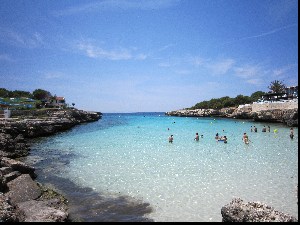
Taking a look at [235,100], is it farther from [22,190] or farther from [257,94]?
[22,190]

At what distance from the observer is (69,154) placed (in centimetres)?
2278

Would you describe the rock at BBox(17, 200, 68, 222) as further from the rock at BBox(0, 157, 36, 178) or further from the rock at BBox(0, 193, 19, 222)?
the rock at BBox(0, 157, 36, 178)

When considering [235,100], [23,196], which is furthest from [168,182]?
[235,100]

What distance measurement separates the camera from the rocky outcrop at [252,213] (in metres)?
6.01

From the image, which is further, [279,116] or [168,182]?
[279,116]

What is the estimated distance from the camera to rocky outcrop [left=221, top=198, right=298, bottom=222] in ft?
19.7

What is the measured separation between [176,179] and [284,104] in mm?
54943

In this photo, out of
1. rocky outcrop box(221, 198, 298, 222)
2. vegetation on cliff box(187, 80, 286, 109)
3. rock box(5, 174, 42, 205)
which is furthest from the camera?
vegetation on cliff box(187, 80, 286, 109)

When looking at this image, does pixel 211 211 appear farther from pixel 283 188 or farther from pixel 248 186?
pixel 283 188

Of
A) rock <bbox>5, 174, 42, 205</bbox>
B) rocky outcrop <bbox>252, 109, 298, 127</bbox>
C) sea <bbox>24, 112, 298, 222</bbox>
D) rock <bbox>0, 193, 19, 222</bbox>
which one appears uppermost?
rocky outcrop <bbox>252, 109, 298, 127</bbox>

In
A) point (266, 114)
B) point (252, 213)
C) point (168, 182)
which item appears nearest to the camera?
point (252, 213)

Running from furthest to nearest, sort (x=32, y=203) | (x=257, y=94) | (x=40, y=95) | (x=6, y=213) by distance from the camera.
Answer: (x=257, y=94) < (x=40, y=95) < (x=32, y=203) < (x=6, y=213)

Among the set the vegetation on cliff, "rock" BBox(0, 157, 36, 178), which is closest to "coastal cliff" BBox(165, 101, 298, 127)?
the vegetation on cliff

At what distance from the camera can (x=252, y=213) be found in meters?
6.29
